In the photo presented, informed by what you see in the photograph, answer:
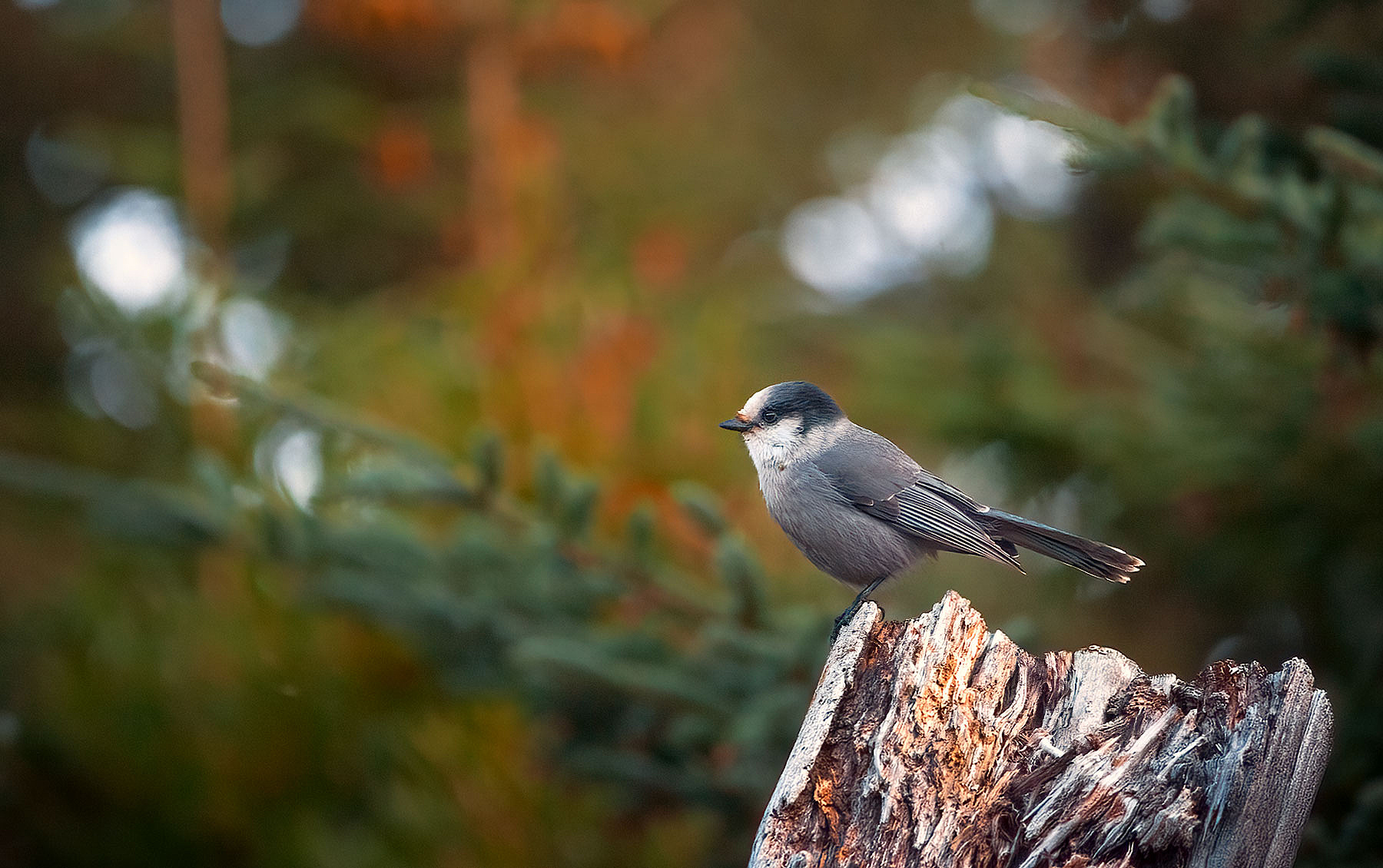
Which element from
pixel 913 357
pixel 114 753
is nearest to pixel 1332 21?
pixel 913 357

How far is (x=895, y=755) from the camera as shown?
186 cm

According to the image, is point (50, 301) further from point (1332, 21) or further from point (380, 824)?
point (1332, 21)

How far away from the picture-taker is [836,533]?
2.52 m

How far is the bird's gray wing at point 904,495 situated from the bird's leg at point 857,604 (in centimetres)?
15

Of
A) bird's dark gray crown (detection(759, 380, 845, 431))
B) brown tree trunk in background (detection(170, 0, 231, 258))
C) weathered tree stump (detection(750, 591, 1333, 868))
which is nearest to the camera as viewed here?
weathered tree stump (detection(750, 591, 1333, 868))

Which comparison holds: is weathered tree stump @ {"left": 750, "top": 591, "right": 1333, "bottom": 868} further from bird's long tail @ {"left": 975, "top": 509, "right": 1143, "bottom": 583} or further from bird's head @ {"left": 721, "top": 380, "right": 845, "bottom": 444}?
bird's head @ {"left": 721, "top": 380, "right": 845, "bottom": 444}

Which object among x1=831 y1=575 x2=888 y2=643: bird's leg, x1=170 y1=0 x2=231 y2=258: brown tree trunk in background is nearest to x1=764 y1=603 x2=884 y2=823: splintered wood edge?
x1=831 y1=575 x2=888 y2=643: bird's leg

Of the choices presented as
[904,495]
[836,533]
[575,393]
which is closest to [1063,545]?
[904,495]

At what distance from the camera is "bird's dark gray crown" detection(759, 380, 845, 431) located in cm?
270

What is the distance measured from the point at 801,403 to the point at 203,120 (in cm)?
579

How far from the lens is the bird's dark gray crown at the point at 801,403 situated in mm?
2697

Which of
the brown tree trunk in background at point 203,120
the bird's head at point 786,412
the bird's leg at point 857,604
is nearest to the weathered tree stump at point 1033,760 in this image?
the bird's leg at point 857,604

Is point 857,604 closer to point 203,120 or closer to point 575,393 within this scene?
point 575,393

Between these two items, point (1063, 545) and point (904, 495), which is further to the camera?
point (904, 495)
